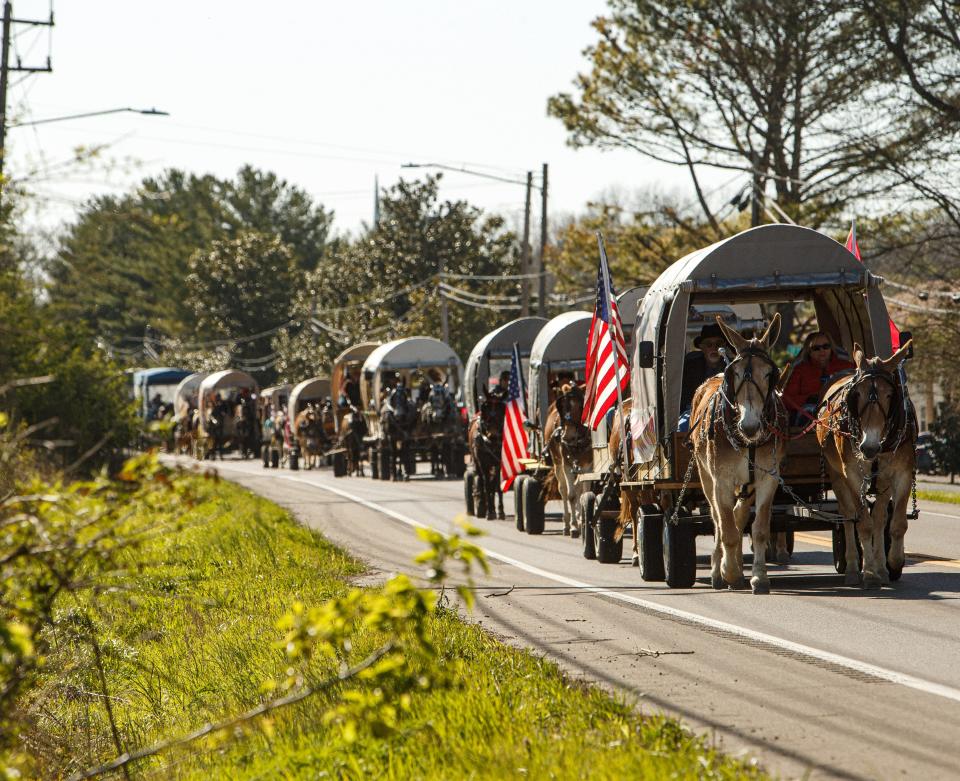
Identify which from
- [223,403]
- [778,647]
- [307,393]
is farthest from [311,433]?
[778,647]

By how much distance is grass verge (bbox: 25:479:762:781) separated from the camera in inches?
275

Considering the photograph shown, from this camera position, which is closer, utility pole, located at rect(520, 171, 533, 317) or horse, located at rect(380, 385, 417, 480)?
horse, located at rect(380, 385, 417, 480)

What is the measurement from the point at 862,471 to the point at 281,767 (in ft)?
23.7

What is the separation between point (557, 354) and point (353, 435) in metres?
19.2

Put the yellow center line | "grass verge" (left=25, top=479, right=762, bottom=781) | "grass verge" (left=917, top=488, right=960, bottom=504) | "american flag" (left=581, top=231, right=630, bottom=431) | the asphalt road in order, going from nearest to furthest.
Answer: "grass verge" (left=25, top=479, right=762, bottom=781), the asphalt road, the yellow center line, "american flag" (left=581, top=231, right=630, bottom=431), "grass verge" (left=917, top=488, right=960, bottom=504)

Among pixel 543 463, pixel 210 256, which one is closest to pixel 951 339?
pixel 543 463

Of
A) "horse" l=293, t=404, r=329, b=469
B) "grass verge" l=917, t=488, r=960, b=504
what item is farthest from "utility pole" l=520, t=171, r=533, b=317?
"grass verge" l=917, t=488, r=960, b=504

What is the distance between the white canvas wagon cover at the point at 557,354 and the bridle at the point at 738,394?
37.0 ft

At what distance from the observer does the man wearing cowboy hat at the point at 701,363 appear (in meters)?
15.5

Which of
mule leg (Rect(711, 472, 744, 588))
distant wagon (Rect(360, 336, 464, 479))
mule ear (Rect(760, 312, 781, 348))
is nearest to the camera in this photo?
mule ear (Rect(760, 312, 781, 348))

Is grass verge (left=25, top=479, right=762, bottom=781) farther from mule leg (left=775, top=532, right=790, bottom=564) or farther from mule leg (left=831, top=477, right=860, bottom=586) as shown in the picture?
mule leg (left=775, top=532, right=790, bottom=564)

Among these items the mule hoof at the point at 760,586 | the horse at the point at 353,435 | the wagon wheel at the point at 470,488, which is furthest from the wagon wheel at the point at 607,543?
the horse at the point at 353,435

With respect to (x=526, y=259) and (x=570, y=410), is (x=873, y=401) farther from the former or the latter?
(x=526, y=259)

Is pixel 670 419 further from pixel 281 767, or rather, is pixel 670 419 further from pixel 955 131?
pixel 955 131
